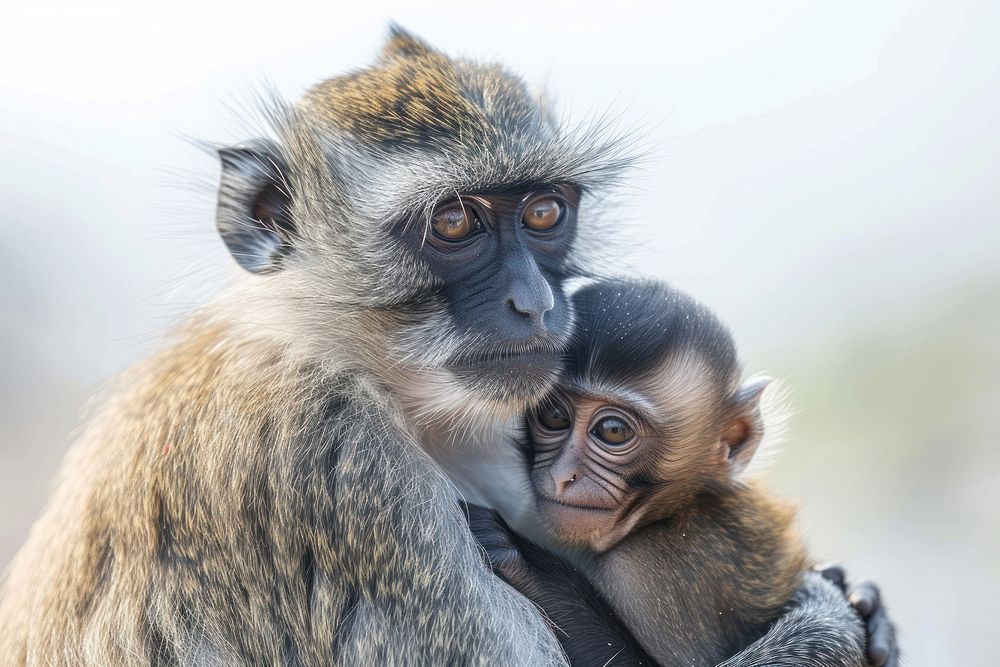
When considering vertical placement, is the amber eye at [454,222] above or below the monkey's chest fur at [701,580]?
above

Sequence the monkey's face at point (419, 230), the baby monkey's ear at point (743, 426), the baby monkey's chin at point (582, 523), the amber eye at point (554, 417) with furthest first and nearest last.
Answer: the baby monkey's ear at point (743, 426), the amber eye at point (554, 417), the baby monkey's chin at point (582, 523), the monkey's face at point (419, 230)

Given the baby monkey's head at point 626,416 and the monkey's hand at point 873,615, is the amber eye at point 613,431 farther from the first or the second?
the monkey's hand at point 873,615

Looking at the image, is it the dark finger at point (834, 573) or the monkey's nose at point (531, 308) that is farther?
the dark finger at point (834, 573)

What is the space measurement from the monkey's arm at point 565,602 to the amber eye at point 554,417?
1.07 ft

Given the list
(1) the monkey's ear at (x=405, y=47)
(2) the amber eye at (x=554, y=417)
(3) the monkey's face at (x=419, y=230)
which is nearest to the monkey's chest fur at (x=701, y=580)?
(2) the amber eye at (x=554, y=417)

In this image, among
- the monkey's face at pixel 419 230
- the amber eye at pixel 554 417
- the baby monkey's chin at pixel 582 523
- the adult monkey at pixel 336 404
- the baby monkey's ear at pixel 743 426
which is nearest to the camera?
the adult monkey at pixel 336 404

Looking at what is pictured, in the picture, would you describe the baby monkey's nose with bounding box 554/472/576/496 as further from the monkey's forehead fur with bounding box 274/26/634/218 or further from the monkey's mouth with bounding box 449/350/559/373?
the monkey's forehead fur with bounding box 274/26/634/218

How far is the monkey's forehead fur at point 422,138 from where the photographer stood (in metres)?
2.63

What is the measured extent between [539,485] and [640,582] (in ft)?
1.26

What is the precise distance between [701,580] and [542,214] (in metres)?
1.11

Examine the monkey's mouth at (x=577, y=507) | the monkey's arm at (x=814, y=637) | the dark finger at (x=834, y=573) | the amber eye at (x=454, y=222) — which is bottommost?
the dark finger at (x=834, y=573)

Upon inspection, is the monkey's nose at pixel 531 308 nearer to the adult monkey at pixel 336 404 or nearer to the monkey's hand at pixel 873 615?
the adult monkey at pixel 336 404

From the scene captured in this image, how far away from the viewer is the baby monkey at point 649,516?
103 inches

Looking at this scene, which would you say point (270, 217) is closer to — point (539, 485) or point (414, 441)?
point (414, 441)
